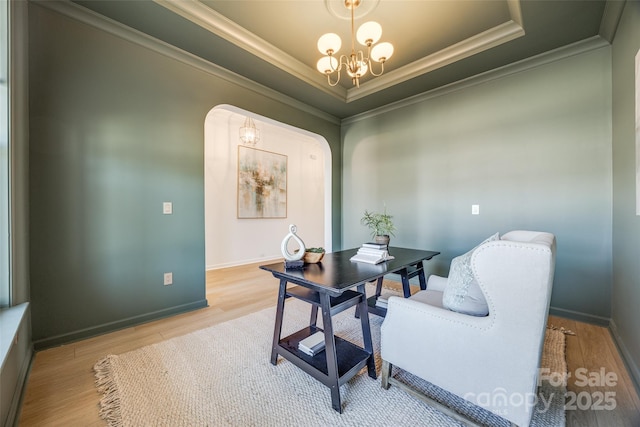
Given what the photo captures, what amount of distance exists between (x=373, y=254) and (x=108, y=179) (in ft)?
7.46

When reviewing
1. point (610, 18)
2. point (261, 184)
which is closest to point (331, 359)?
point (610, 18)

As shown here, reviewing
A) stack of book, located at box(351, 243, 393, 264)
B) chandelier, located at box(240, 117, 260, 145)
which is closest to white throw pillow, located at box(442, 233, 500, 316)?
stack of book, located at box(351, 243, 393, 264)

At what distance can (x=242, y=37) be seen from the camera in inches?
94.7

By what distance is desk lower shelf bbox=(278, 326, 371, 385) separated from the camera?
143cm

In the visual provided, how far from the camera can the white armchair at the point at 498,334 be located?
101 centimetres

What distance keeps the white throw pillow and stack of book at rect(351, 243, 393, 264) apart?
0.67 meters

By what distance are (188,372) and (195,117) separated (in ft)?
7.48

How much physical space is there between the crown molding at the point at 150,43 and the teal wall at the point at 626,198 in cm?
310

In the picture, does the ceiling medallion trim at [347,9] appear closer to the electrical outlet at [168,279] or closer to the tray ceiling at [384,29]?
the tray ceiling at [384,29]

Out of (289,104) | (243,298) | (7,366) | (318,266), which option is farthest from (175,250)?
(289,104)

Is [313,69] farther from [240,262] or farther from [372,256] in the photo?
[240,262]

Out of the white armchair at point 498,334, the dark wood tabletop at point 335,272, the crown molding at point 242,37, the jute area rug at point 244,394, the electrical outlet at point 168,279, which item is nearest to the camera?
the white armchair at point 498,334

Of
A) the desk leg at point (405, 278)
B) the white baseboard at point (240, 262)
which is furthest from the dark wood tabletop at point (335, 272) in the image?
the white baseboard at point (240, 262)

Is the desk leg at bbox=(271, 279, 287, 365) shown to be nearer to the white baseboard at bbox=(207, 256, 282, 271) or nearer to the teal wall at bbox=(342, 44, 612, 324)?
the teal wall at bbox=(342, 44, 612, 324)
